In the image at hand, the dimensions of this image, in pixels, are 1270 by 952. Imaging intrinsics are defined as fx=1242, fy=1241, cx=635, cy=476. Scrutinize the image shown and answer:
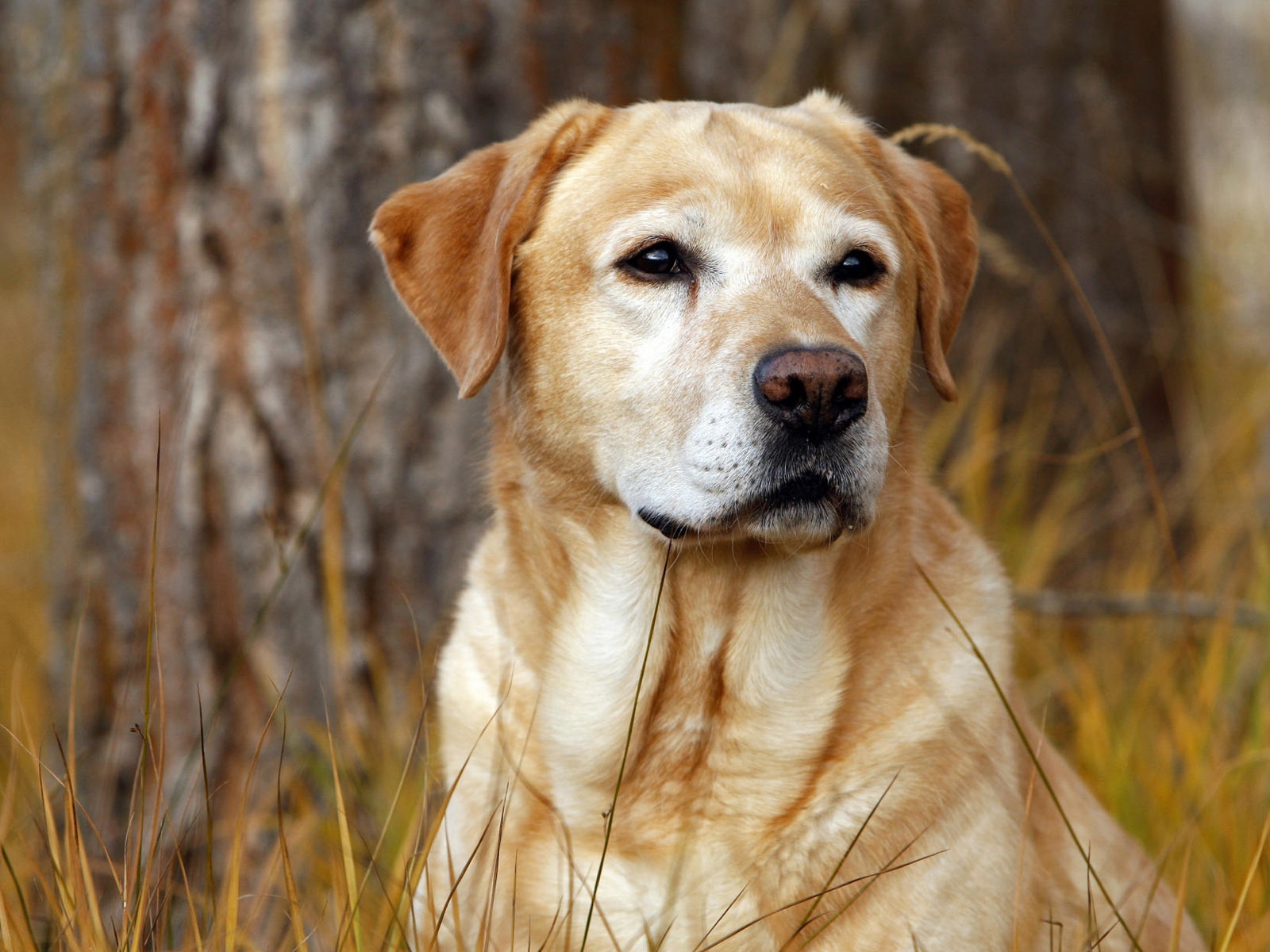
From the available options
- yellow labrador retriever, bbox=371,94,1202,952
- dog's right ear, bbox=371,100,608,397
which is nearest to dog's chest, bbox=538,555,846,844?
yellow labrador retriever, bbox=371,94,1202,952

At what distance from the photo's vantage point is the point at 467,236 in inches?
101

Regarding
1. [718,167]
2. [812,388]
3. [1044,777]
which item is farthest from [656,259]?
[1044,777]

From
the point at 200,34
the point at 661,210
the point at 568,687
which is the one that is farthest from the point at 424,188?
the point at 200,34

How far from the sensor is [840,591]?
242 centimetres

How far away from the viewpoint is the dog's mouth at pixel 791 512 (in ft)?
7.24

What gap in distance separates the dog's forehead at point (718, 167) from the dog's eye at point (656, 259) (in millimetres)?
84

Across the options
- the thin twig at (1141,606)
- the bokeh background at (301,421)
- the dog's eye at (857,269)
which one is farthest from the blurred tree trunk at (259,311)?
A: the thin twig at (1141,606)

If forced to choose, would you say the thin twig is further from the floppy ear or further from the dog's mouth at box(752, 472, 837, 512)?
the dog's mouth at box(752, 472, 837, 512)

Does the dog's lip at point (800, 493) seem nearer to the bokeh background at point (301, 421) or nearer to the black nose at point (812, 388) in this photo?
the black nose at point (812, 388)

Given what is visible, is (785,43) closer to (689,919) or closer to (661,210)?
(661,210)

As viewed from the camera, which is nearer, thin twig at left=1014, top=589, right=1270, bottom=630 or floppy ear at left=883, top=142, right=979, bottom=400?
floppy ear at left=883, top=142, right=979, bottom=400

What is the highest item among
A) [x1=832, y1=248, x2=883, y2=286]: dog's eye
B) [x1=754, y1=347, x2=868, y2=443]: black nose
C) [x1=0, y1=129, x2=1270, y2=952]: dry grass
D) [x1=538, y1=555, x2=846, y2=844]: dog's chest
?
[x1=832, y1=248, x2=883, y2=286]: dog's eye

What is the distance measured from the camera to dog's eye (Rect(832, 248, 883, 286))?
2533mm

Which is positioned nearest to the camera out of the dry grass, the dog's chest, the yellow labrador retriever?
the dry grass
